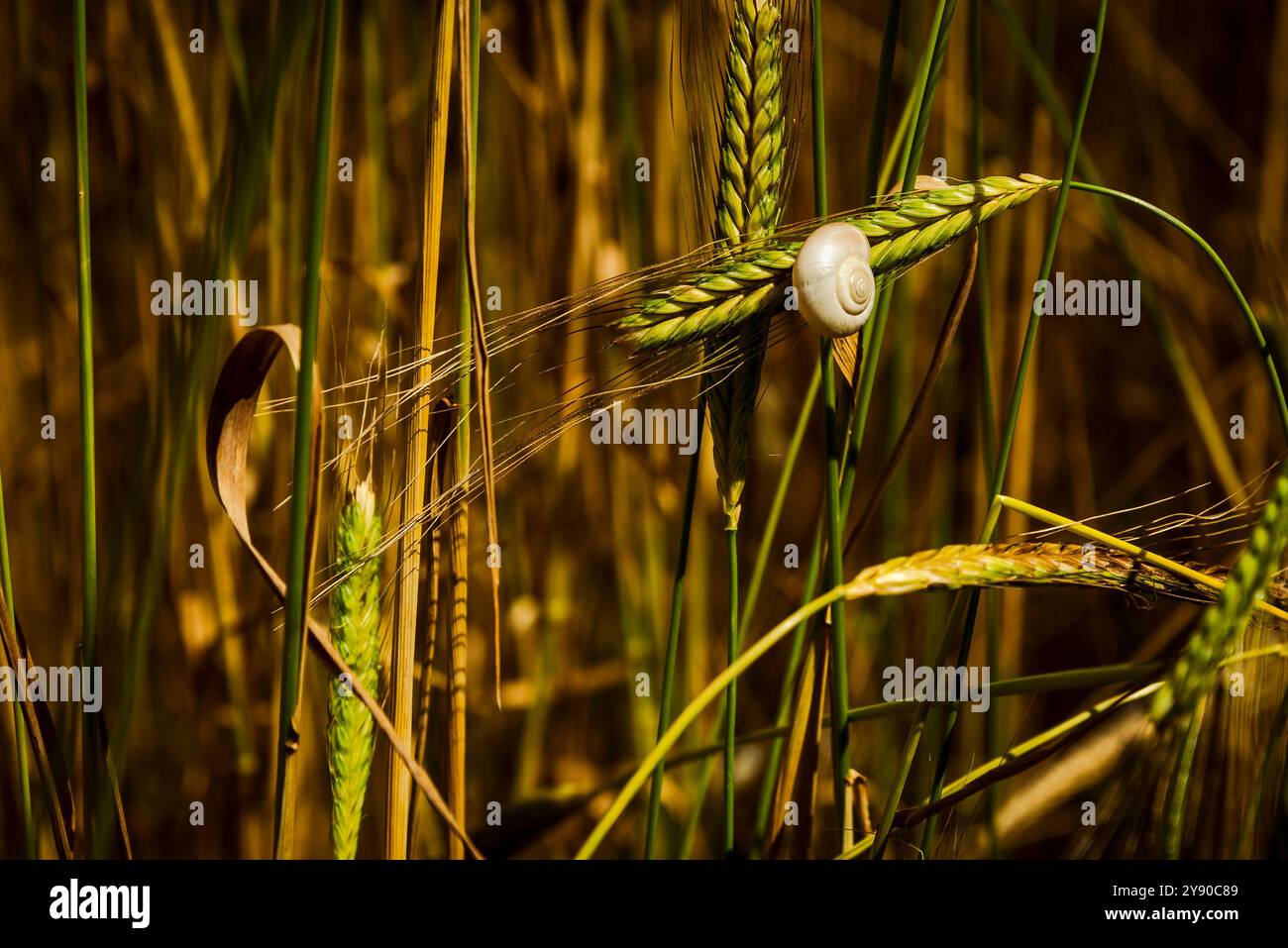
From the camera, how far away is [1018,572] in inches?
16.3

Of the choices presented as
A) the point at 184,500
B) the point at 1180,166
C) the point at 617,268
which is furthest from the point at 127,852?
the point at 1180,166

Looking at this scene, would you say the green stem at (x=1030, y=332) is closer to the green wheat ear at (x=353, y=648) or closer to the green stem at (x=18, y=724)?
the green wheat ear at (x=353, y=648)

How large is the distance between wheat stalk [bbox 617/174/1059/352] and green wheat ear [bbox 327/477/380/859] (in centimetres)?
20

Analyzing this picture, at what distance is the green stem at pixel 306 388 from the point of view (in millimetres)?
343

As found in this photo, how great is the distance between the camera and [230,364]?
0.44 m

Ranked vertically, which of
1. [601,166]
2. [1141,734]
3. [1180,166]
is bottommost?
Result: [1141,734]

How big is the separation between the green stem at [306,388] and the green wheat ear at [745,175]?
231 millimetres

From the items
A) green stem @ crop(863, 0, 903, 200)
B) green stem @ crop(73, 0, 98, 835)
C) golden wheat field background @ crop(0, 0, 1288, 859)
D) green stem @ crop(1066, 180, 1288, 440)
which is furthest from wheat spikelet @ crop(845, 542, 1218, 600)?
green stem @ crop(73, 0, 98, 835)

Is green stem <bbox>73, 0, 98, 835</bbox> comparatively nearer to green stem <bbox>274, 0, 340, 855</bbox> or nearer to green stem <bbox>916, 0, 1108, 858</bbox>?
green stem <bbox>274, 0, 340, 855</bbox>

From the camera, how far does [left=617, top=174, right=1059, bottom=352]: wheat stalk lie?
1.47 ft

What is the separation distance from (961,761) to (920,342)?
648 mm

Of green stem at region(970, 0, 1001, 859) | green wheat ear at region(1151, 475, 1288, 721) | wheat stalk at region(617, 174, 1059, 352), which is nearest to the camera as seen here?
green wheat ear at region(1151, 475, 1288, 721)

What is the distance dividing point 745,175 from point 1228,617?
35 centimetres

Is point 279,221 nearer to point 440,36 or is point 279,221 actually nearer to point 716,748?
point 440,36
